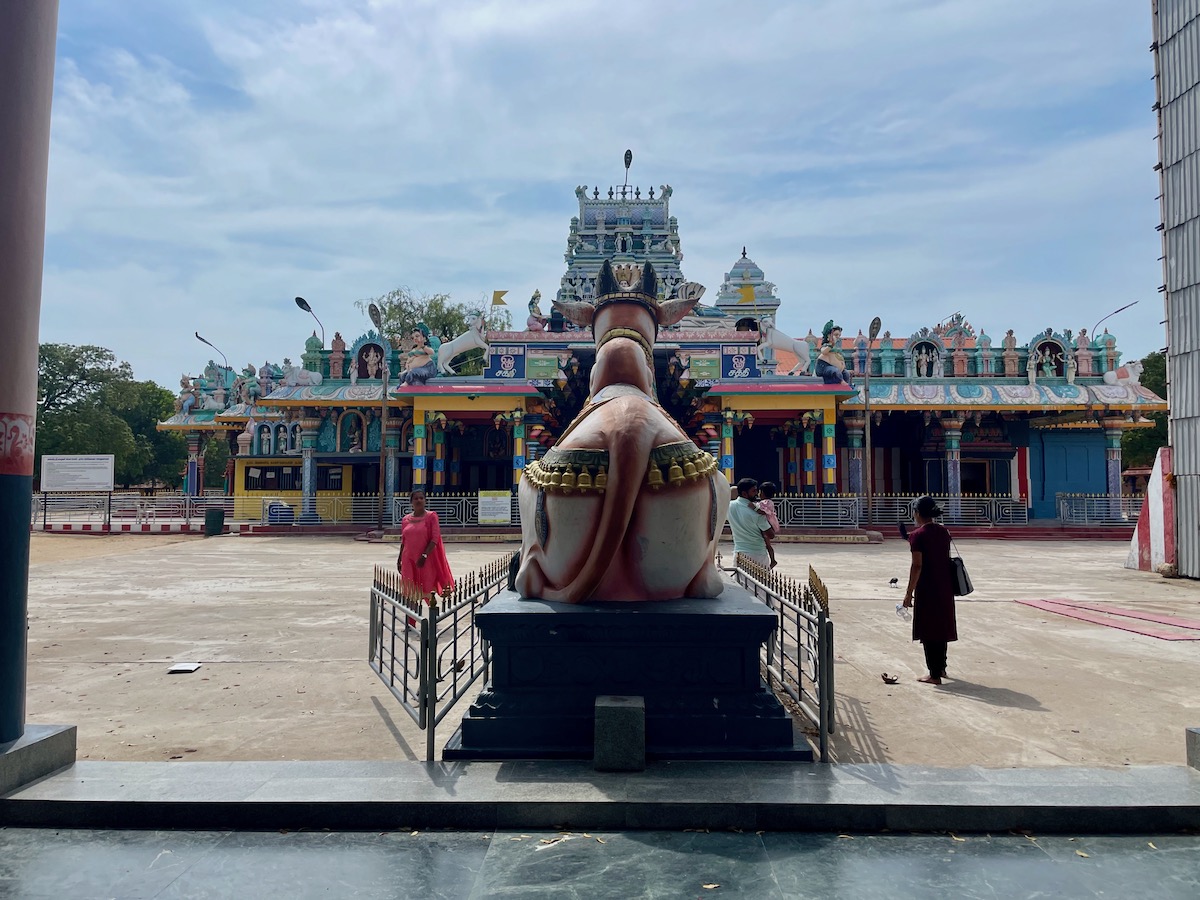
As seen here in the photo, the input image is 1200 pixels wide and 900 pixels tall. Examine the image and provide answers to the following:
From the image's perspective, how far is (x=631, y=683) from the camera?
3.82 meters

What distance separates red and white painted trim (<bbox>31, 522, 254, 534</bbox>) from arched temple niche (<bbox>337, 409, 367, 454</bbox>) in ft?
13.2

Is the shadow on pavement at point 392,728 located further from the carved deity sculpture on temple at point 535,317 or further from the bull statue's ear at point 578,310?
the carved deity sculpture on temple at point 535,317

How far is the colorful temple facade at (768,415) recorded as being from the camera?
72.5 feet

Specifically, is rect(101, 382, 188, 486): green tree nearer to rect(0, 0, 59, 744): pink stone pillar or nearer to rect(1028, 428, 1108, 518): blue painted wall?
rect(1028, 428, 1108, 518): blue painted wall

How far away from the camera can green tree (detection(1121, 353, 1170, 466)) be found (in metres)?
32.8

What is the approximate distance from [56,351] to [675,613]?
47494 millimetres

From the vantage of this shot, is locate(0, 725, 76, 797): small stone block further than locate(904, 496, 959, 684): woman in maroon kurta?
No

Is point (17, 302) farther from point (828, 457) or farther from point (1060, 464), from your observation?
point (1060, 464)

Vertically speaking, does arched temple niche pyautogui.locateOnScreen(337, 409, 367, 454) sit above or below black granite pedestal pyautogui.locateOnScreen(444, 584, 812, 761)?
above

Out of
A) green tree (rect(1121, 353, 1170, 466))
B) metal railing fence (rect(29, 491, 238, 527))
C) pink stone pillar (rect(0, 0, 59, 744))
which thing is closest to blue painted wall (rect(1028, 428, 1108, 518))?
green tree (rect(1121, 353, 1170, 466))

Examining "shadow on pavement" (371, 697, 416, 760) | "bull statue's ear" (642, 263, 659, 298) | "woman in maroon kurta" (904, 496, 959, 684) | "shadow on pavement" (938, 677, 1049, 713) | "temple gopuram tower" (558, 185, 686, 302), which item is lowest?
"shadow on pavement" (371, 697, 416, 760)

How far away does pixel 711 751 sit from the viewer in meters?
3.70

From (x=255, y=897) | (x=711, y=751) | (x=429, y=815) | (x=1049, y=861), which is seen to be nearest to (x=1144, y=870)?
(x=1049, y=861)

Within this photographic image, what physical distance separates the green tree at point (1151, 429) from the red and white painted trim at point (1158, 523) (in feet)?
75.0
